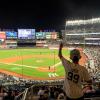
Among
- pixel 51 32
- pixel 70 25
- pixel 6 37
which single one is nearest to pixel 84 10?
pixel 70 25

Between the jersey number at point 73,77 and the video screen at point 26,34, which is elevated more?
the video screen at point 26,34

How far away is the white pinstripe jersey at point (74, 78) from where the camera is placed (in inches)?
158

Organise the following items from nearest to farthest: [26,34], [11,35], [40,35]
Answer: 1. [11,35]
2. [26,34]
3. [40,35]

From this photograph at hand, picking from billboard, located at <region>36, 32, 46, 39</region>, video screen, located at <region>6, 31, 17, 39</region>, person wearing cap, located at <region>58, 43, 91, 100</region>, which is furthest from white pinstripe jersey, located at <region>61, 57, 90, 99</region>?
billboard, located at <region>36, 32, 46, 39</region>

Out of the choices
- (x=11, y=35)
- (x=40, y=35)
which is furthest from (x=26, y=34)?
(x=11, y=35)

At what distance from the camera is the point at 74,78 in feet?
13.3

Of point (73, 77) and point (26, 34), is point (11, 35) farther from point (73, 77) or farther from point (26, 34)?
point (73, 77)

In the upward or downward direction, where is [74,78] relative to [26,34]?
downward

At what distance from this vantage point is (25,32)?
65875 millimetres

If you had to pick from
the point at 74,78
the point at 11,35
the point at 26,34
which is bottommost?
the point at 74,78

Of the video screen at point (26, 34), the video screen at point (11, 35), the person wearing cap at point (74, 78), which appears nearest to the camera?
the person wearing cap at point (74, 78)

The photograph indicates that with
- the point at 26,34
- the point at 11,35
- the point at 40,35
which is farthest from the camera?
the point at 40,35

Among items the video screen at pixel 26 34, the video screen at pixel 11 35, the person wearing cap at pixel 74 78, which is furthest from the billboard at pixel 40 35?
the person wearing cap at pixel 74 78

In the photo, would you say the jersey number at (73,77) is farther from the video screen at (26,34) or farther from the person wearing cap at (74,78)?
the video screen at (26,34)
